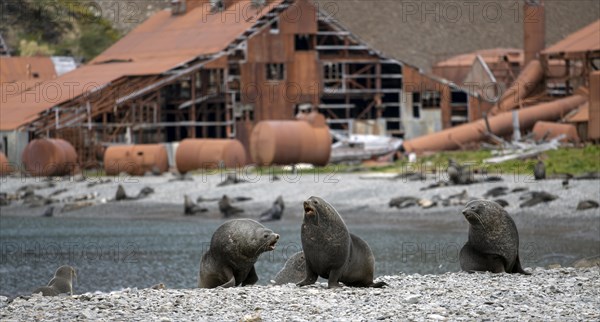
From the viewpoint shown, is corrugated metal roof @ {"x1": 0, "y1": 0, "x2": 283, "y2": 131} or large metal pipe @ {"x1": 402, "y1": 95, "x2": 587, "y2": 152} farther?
corrugated metal roof @ {"x1": 0, "y1": 0, "x2": 283, "y2": 131}

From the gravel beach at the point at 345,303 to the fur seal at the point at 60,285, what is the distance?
186cm

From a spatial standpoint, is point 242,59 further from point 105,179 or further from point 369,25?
point 369,25

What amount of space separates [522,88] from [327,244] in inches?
1997

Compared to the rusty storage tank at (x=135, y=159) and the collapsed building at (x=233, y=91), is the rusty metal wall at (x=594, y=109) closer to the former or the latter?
the collapsed building at (x=233, y=91)

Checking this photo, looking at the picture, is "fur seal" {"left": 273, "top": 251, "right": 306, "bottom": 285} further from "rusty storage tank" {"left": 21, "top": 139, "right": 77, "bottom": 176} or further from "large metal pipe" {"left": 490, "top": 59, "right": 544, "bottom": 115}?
"large metal pipe" {"left": 490, "top": 59, "right": 544, "bottom": 115}

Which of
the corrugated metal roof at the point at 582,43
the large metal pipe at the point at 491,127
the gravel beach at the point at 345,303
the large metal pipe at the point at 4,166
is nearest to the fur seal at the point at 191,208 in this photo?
the large metal pipe at the point at 491,127

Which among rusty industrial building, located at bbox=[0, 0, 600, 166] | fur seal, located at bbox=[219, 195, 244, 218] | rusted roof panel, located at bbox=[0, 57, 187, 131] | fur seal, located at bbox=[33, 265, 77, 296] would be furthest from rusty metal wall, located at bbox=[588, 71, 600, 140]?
fur seal, located at bbox=[33, 265, 77, 296]

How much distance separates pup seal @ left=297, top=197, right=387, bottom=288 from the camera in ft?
55.3

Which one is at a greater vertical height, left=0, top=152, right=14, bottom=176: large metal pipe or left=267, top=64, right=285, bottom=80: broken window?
left=267, top=64, right=285, bottom=80: broken window

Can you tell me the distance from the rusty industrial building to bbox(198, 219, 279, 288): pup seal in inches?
1619

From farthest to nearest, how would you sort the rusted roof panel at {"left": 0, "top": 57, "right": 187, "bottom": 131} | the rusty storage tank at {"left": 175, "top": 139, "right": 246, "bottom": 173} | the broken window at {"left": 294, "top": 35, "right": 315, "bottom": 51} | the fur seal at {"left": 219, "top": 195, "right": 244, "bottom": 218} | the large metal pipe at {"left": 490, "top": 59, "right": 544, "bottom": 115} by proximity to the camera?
1. the broken window at {"left": 294, "top": 35, "right": 315, "bottom": 51}
2. the large metal pipe at {"left": 490, "top": 59, "right": 544, "bottom": 115}
3. the rusted roof panel at {"left": 0, "top": 57, "right": 187, "bottom": 131}
4. the rusty storage tank at {"left": 175, "top": 139, "right": 246, "bottom": 173}
5. the fur seal at {"left": 219, "top": 195, "right": 244, "bottom": 218}

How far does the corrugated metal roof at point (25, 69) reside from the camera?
79562 millimetres

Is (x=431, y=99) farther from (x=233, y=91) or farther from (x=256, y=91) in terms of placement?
(x=233, y=91)

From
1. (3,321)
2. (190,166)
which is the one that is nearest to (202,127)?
(190,166)
